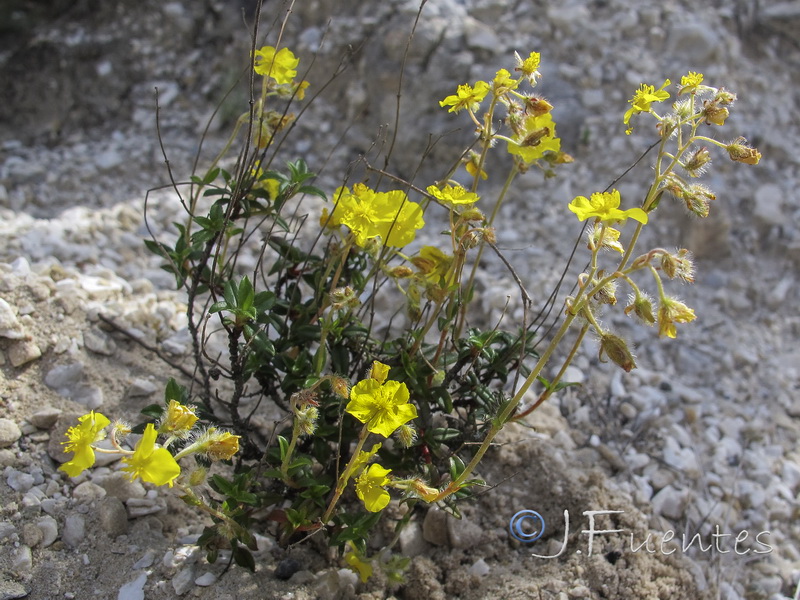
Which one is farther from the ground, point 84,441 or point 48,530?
point 84,441

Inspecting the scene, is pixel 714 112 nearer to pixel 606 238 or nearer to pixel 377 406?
pixel 606 238

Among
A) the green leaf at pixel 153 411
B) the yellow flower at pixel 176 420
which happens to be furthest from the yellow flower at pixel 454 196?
the green leaf at pixel 153 411

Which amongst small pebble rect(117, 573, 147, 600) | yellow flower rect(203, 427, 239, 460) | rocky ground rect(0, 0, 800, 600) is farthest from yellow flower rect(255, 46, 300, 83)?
small pebble rect(117, 573, 147, 600)

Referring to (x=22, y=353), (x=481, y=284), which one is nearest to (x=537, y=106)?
(x=481, y=284)

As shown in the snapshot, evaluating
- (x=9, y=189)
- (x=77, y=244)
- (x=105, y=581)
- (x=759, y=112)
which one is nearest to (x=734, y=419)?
(x=759, y=112)

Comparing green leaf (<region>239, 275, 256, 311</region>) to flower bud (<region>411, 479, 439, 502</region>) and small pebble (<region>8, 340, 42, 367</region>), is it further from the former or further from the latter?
small pebble (<region>8, 340, 42, 367</region>)

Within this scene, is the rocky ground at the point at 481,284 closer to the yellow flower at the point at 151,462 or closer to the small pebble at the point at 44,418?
the small pebble at the point at 44,418

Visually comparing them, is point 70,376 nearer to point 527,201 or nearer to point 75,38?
point 527,201
